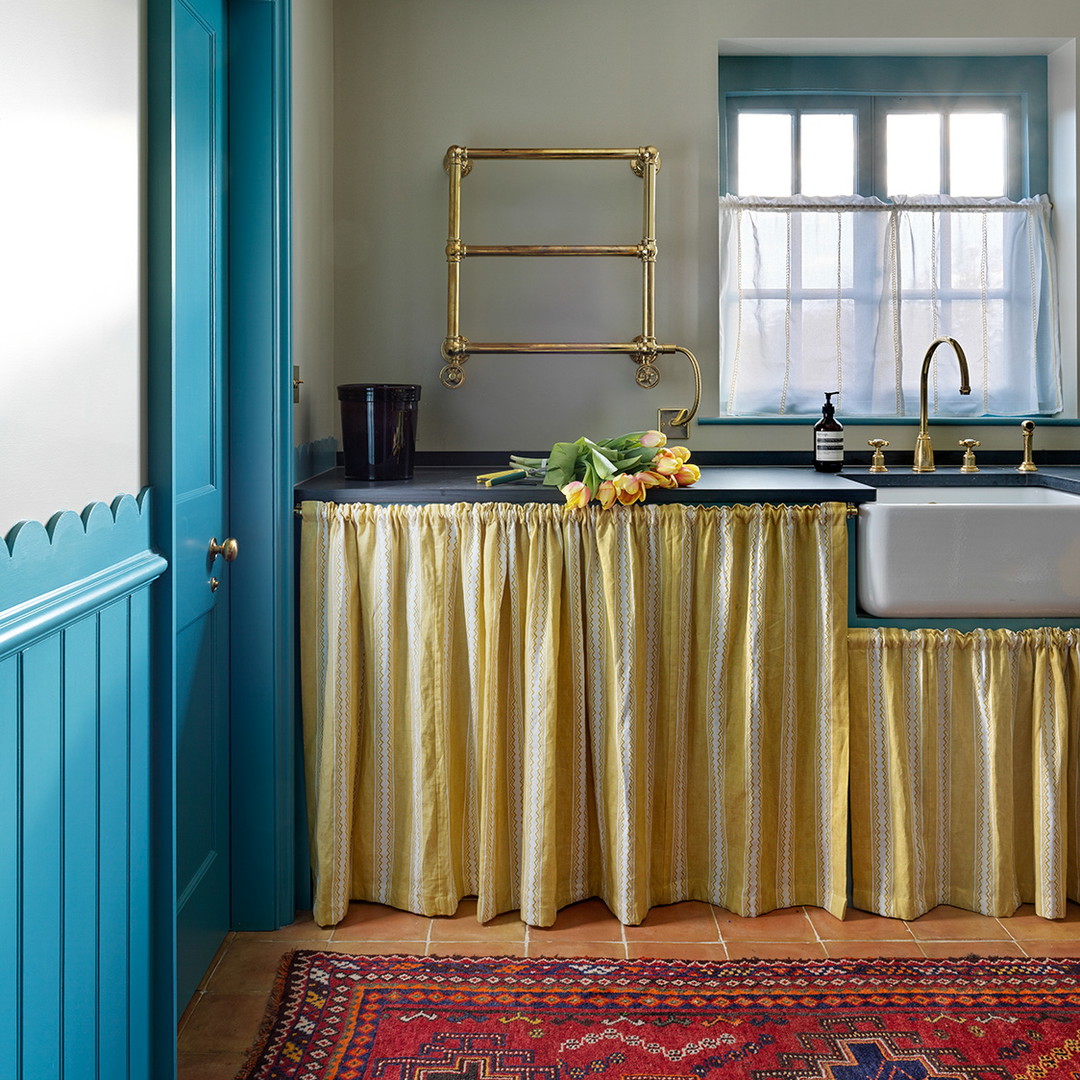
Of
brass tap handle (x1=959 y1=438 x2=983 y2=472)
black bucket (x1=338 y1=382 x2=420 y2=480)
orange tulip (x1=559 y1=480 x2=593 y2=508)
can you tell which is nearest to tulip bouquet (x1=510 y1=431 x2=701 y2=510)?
orange tulip (x1=559 y1=480 x2=593 y2=508)

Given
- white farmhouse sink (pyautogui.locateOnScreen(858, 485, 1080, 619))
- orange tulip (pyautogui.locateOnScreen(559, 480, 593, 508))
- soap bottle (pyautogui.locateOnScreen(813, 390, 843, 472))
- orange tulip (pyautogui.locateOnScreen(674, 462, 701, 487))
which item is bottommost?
white farmhouse sink (pyautogui.locateOnScreen(858, 485, 1080, 619))

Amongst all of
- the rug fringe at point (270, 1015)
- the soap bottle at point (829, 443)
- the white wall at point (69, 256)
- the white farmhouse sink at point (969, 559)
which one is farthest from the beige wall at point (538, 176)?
the white wall at point (69, 256)

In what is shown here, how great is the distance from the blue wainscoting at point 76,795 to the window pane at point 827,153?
2258mm

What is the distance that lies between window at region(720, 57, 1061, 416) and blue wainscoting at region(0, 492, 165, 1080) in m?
2.02

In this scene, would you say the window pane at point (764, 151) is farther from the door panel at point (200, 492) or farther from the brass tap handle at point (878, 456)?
the door panel at point (200, 492)

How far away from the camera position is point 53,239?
44.5 inches

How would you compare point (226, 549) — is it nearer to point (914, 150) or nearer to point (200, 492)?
point (200, 492)

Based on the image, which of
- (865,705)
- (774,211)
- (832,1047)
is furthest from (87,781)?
(774,211)

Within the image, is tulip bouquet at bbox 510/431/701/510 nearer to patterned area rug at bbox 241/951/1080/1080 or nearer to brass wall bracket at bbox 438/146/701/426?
→ brass wall bracket at bbox 438/146/701/426

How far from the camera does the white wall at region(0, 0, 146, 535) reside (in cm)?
103

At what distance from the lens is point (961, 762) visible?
2.24 meters

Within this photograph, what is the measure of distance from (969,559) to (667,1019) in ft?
3.52

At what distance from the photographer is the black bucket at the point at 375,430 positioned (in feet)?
7.79

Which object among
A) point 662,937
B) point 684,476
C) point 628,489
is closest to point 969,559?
point 684,476
